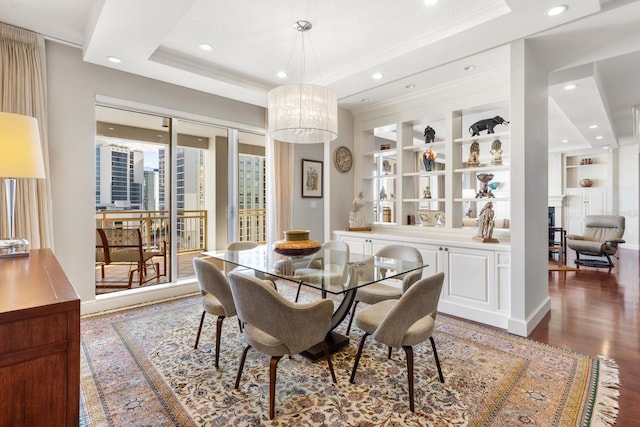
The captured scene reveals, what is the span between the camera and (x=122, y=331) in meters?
2.95

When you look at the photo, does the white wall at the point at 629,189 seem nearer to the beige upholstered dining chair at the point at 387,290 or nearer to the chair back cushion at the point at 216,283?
the beige upholstered dining chair at the point at 387,290

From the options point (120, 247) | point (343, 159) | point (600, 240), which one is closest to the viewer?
point (120, 247)

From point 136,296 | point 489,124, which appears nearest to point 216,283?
point 136,296

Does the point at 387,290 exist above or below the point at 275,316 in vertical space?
below

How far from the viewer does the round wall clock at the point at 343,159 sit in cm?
464

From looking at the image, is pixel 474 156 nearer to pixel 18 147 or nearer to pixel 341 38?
pixel 341 38

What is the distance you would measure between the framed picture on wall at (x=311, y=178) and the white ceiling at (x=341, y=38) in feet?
4.86

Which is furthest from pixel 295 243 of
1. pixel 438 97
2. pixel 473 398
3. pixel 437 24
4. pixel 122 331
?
pixel 438 97

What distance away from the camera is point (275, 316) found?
5.60ft

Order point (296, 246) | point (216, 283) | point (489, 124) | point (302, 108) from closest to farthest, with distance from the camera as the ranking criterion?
1. point (216, 283)
2. point (302, 108)
3. point (296, 246)
4. point (489, 124)

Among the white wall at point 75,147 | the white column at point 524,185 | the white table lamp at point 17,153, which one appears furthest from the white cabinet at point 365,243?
the white table lamp at point 17,153

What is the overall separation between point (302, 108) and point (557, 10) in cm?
201

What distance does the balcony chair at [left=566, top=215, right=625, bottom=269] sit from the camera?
5680mm

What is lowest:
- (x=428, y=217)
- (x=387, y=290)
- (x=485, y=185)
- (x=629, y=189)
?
(x=387, y=290)
